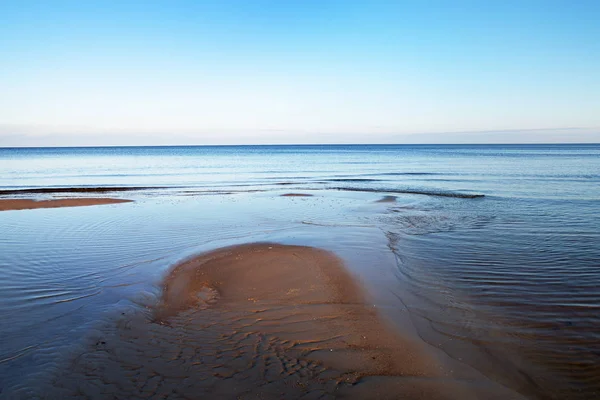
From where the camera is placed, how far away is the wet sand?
13.6 feet

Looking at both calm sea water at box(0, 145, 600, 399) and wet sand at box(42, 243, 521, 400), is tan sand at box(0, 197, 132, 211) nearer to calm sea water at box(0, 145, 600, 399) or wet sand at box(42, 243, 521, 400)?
calm sea water at box(0, 145, 600, 399)

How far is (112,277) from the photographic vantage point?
26.0 ft

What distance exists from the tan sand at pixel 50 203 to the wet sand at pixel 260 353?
47.4 ft

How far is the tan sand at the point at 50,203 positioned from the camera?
60.0 ft

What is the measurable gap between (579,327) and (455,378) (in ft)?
8.48

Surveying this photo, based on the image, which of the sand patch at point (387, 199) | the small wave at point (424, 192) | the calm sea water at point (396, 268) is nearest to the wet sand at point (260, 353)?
the calm sea water at point (396, 268)

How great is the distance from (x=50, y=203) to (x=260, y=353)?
1878 cm

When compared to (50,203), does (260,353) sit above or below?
→ above

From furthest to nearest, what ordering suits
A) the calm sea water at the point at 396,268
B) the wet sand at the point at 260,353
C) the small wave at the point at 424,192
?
1. the small wave at the point at 424,192
2. the calm sea water at the point at 396,268
3. the wet sand at the point at 260,353

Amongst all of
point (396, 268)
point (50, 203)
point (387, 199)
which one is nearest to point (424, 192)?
point (387, 199)

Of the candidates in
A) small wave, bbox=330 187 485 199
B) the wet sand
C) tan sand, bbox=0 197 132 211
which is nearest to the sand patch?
small wave, bbox=330 187 485 199

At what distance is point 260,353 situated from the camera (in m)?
4.89

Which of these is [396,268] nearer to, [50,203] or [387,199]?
[387,199]

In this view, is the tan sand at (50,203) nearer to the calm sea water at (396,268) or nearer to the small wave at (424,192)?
the calm sea water at (396,268)
